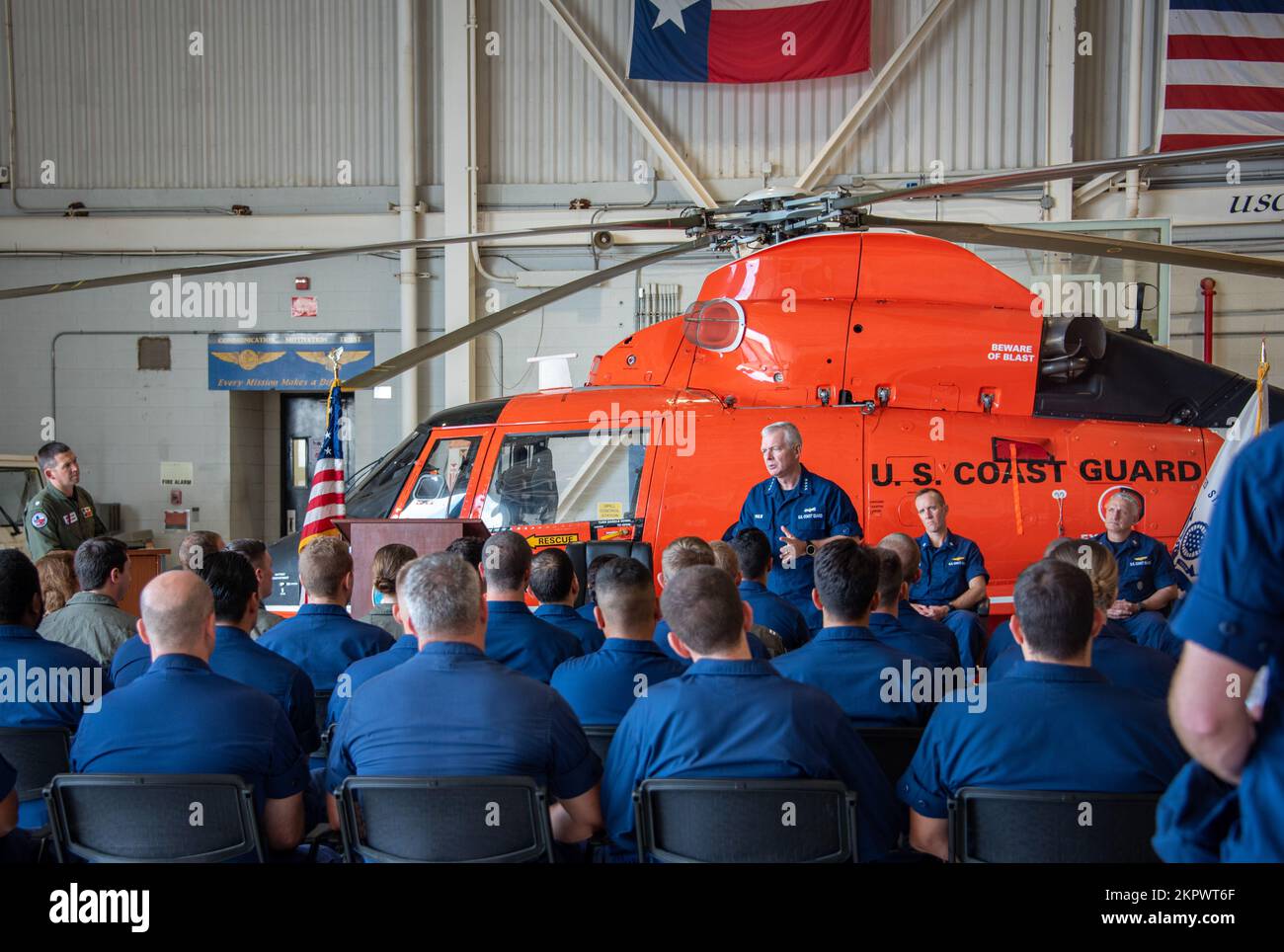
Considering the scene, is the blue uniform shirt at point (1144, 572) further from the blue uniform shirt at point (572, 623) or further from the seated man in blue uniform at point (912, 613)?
the blue uniform shirt at point (572, 623)

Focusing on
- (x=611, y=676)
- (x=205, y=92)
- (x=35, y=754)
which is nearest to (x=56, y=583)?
(x=35, y=754)

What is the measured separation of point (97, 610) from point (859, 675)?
9.32 feet

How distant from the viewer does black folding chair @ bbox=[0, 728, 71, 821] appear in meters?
2.82

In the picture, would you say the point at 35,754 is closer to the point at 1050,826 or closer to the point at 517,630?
the point at 517,630

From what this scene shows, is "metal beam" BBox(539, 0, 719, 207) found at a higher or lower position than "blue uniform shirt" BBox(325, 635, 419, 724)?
higher

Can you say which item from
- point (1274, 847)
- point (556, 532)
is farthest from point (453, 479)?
point (1274, 847)

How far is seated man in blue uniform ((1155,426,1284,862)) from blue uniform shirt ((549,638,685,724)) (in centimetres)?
176

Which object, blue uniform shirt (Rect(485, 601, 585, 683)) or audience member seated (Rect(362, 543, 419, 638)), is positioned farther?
audience member seated (Rect(362, 543, 419, 638))

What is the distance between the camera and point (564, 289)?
595 cm

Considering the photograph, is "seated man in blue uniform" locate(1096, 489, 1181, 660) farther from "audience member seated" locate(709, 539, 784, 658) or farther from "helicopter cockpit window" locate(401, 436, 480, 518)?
"helicopter cockpit window" locate(401, 436, 480, 518)

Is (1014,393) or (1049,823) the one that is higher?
(1014,393)

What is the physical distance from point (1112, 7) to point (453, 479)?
9.23 m

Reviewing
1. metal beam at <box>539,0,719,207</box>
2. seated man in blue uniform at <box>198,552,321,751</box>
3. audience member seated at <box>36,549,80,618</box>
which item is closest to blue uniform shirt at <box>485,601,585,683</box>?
seated man in blue uniform at <box>198,552,321,751</box>
